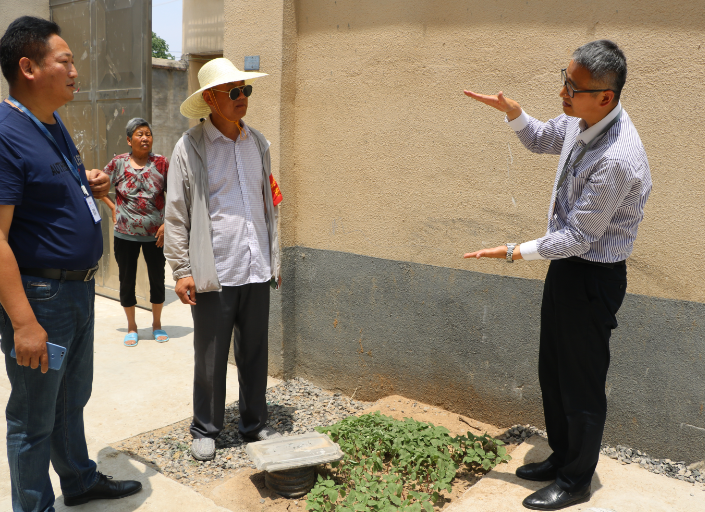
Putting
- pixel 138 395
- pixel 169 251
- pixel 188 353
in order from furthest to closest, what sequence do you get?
pixel 188 353 → pixel 138 395 → pixel 169 251

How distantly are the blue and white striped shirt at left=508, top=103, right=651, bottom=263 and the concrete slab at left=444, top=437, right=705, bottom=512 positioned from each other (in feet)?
3.85

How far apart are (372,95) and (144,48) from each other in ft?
Result: 10.6

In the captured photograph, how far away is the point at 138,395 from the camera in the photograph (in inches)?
171

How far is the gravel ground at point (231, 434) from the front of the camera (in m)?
3.36

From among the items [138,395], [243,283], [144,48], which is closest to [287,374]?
[138,395]

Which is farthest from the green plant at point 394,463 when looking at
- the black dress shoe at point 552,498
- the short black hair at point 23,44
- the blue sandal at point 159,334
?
the blue sandal at point 159,334

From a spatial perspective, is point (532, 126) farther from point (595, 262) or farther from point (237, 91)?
point (237, 91)

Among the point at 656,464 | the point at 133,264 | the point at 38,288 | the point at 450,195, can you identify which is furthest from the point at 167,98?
the point at 656,464

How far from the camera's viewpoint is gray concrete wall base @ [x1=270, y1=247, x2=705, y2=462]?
3.19 m

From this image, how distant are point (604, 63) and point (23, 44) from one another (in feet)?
7.64

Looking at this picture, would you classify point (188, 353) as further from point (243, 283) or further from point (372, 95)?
point (372, 95)

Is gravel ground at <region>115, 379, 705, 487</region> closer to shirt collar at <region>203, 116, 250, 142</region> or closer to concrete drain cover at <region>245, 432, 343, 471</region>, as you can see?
concrete drain cover at <region>245, 432, 343, 471</region>

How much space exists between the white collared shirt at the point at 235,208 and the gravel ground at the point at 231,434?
41.8 inches

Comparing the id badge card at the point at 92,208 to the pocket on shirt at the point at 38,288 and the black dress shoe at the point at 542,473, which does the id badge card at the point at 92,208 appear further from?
the black dress shoe at the point at 542,473
